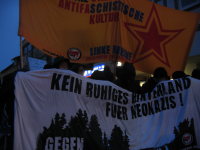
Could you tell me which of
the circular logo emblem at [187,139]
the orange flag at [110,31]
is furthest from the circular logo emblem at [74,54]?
the circular logo emblem at [187,139]

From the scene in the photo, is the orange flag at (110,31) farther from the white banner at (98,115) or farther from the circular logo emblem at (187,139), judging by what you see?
the circular logo emblem at (187,139)

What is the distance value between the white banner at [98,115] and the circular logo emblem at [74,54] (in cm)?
98

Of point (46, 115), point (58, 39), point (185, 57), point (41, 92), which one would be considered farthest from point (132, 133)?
point (185, 57)

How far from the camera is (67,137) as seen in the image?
7.39 ft

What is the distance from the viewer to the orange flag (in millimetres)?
3318

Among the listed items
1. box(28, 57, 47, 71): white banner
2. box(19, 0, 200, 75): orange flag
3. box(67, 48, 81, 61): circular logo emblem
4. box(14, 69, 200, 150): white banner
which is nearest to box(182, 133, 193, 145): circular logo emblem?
box(14, 69, 200, 150): white banner

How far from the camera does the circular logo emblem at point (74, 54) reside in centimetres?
347

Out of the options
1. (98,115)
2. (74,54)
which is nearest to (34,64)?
(74,54)

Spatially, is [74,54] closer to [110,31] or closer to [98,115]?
[110,31]

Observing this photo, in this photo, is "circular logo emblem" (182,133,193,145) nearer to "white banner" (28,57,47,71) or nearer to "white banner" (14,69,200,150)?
"white banner" (14,69,200,150)

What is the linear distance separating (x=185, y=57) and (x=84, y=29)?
3.20 meters

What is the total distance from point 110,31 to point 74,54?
3.70 ft

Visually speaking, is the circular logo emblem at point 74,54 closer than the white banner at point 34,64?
Yes

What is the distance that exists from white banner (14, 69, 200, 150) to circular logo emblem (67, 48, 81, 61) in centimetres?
98
